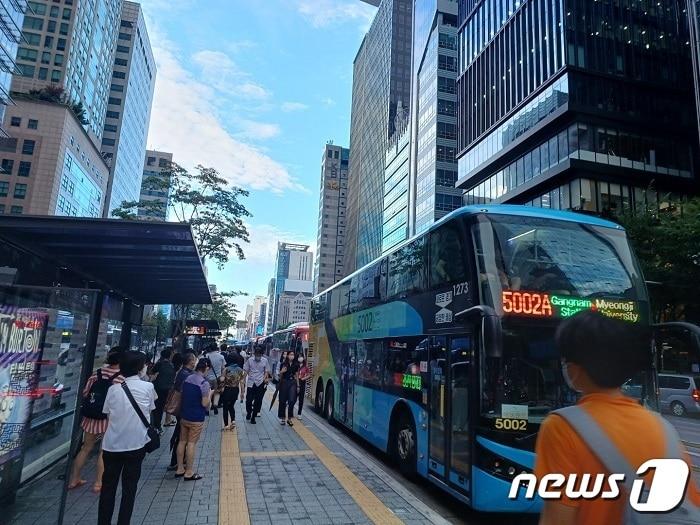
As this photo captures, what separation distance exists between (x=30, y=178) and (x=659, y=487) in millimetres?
72721

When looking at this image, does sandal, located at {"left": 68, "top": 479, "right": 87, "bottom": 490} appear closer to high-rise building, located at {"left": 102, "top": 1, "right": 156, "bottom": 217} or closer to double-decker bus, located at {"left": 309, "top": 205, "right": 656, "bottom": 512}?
double-decker bus, located at {"left": 309, "top": 205, "right": 656, "bottom": 512}

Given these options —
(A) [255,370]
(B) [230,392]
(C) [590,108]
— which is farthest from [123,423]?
(C) [590,108]

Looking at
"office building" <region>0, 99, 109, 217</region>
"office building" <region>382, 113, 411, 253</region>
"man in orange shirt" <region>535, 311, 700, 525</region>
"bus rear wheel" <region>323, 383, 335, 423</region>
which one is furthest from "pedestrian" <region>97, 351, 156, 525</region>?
"office building" <region>0, 99, 109, 217</region>

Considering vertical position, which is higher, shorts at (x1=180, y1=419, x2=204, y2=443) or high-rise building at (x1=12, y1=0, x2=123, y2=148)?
high-rise building at (x1=12, y1=0, x2=123, y2=148)

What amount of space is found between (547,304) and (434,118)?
6186cm

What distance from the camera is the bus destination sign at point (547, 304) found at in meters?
5.55

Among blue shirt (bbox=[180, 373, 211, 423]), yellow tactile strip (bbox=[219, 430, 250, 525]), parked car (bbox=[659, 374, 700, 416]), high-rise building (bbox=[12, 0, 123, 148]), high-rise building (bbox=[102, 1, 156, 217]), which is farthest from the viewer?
high-rise building (bbox=[102, 1, 156, 217])

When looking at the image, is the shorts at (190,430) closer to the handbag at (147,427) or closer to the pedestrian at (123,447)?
the handbag at (147,427)

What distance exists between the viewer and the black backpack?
19.0 feet

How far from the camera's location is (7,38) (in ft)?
134

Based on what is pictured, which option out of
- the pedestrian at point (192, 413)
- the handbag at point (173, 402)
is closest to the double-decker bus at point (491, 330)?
the pedestrian at point (192, 413)

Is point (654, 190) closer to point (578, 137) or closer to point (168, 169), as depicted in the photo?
point (578, 137)

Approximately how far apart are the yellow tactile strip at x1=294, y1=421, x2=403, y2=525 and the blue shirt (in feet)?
7.22

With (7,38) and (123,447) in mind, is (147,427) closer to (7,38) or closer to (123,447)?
(123,447)
